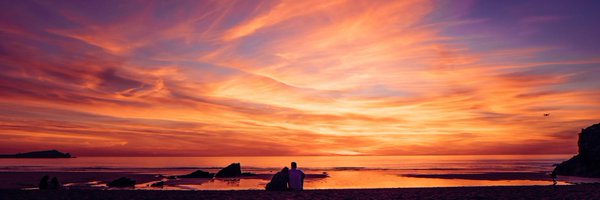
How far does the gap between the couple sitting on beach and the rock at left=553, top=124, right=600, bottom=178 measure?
50.5 metres

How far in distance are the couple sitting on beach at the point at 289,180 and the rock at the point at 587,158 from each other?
50.5 metres

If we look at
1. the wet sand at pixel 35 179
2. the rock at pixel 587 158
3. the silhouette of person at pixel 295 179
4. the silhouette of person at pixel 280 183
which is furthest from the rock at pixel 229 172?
the rock at pixel 587 158

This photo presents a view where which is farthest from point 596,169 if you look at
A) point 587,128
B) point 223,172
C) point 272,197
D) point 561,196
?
point 272,197

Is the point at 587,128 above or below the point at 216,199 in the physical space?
above

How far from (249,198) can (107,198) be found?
7160 millimetres

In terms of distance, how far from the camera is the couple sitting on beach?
1153 inches

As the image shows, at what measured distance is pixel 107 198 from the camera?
2392 centimetres

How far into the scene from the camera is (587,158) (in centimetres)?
6612

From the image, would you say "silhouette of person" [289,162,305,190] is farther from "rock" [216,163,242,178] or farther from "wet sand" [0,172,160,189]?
"rock" [216,163,242,178]

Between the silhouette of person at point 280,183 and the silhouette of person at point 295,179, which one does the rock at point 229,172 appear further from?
the silhouette of person at point 295,179

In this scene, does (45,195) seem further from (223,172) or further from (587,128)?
(587,128)

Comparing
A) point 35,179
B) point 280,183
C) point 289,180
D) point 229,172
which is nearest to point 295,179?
point 289,180

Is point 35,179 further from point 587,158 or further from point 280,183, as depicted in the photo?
point 587,158

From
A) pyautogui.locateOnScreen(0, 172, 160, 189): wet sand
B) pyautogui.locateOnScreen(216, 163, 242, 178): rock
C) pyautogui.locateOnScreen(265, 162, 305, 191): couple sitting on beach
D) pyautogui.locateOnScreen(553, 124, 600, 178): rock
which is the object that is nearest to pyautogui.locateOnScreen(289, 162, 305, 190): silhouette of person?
pyautogui.locateOnScreen(265, 162, 305, 191): couple sitting on beach
